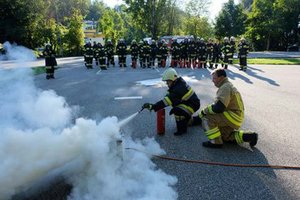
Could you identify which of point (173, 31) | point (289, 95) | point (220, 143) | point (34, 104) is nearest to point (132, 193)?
point (220, 143)

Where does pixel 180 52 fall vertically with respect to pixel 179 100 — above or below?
above

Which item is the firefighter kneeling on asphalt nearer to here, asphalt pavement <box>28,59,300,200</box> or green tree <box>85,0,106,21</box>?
asphalt pavement <box>28,59,300,200</box>

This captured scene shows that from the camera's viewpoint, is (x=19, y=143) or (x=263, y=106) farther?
(x=263, y=106)

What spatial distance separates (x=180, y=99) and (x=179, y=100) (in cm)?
3

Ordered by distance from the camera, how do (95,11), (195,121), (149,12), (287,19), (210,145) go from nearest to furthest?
(210,145) → (195,121) → (287,19) → (149,12) → (95,11)

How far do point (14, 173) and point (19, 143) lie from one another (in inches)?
14.6

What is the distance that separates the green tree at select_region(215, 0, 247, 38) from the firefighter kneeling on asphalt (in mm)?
39221

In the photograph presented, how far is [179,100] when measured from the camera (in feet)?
18.9

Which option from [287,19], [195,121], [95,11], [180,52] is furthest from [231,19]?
[95,11]

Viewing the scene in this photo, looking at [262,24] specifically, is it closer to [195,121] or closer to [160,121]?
[195,121]

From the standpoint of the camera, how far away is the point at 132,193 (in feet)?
11.9

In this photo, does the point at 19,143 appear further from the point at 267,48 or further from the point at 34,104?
the point at 267,48

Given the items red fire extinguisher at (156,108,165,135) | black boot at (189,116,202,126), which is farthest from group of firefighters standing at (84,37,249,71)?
red fire extinguisher at (156,108,165,135)

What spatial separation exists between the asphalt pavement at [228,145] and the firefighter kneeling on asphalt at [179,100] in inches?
13.3
